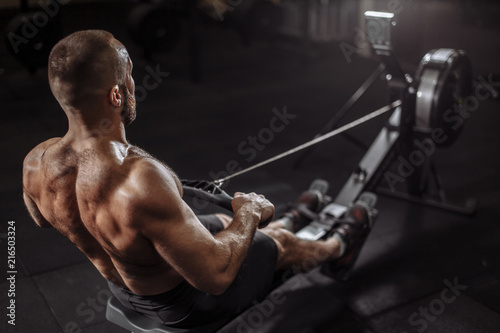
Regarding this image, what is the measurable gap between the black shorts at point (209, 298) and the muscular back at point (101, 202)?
0.15 ft

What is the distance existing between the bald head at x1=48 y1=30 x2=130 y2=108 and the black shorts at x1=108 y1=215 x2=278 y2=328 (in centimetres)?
59

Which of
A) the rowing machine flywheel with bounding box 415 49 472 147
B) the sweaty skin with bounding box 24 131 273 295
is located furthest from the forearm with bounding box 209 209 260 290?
the rowing machine flywheel with bounding box 415 49 472 147

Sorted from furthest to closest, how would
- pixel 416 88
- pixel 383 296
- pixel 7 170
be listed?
pixel 7 170, pixel 416 88, pixel 383 296

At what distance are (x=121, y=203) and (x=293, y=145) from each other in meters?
2.69

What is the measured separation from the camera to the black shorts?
154 cm

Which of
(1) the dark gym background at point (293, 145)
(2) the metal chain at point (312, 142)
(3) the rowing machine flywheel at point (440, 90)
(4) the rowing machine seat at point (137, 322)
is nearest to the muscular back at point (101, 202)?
(4) the rowing machine seat at point (137, 322)

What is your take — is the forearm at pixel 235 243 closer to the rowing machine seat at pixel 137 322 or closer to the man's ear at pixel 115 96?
the rowing machine seat at pixel 137 322

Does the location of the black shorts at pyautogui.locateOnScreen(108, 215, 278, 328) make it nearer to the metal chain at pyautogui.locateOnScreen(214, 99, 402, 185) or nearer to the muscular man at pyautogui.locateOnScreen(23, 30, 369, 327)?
the muscular man at pyautogui.locateOnScreen(23, 30, 369, 327)

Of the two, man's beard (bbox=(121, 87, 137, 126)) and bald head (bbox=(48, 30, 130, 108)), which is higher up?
bald head (bbox=(48, 30, 130, 108))

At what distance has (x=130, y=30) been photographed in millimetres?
5562

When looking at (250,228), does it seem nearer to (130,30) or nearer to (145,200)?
(145,200)

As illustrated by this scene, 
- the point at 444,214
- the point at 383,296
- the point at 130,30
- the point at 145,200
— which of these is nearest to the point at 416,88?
the point at 444,214

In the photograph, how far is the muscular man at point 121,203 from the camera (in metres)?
1.28

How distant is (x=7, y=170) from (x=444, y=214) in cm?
253
